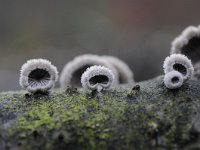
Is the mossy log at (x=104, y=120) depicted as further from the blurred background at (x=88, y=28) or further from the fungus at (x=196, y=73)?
the blurred background at (x=88, y=28)

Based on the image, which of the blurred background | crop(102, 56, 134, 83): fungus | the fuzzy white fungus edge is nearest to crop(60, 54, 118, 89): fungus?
crop(102, 56, 134, 83): fungus

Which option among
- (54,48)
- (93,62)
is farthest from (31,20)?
(93,62)

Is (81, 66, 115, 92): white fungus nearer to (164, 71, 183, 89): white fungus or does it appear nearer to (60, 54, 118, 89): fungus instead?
(164, 71, 183, 89): white fungus

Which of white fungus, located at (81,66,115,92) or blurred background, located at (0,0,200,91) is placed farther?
blurred background, located at (0,0,200,91)

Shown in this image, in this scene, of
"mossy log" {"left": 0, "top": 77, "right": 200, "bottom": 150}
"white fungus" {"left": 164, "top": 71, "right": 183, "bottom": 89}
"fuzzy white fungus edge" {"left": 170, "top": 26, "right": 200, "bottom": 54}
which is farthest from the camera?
"fuzzy white fungus edge" {"left": 170, "top": 26, "right": 200, "bottom": 54}

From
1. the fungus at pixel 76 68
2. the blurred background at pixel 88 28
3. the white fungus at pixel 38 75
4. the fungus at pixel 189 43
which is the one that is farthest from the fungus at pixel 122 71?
the blurred background at pixel 88 28

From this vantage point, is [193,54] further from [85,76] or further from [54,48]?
[54,48]
